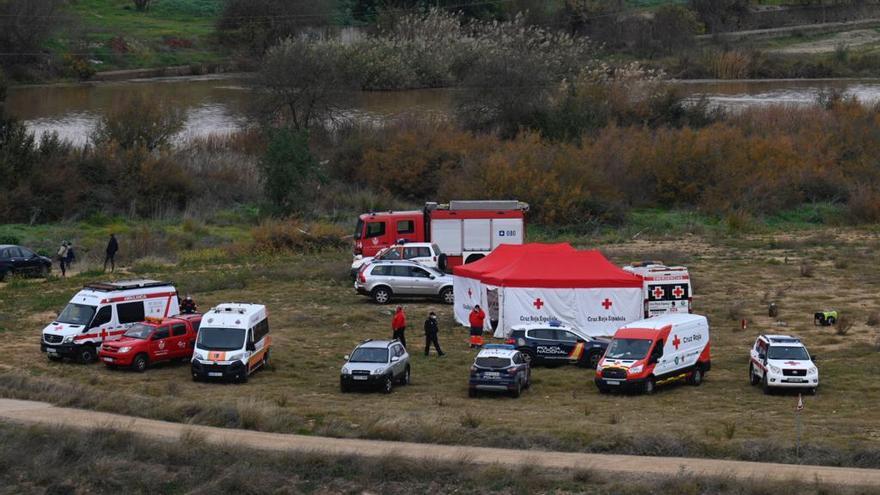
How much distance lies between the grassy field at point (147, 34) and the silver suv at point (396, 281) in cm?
5861

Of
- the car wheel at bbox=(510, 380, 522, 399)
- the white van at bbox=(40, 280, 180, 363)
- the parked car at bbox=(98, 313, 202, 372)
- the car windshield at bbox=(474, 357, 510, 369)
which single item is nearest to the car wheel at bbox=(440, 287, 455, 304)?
the white van at bbox=(40, 280, 180, 363)

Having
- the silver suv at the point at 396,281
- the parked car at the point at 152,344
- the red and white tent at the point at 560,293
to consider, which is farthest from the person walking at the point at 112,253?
the red and white tent at the point at 560,293

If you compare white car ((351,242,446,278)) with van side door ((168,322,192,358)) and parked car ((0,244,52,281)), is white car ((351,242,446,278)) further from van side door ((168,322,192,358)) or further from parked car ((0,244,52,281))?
van side door ((168,322,192,358))

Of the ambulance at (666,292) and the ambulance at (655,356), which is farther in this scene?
the ambulance at (666,292)

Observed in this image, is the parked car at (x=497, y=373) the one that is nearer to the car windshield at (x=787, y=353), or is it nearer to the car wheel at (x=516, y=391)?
the car wheel at (x=516, y=391)

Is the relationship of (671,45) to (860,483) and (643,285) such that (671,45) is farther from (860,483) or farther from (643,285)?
(860,483)

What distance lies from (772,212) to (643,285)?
30046 mm

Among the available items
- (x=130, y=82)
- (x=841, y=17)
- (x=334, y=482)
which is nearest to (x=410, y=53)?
(x=130, y=82)

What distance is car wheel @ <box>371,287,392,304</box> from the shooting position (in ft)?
133

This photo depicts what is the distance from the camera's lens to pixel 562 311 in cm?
3572

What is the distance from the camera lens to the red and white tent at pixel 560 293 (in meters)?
35.6

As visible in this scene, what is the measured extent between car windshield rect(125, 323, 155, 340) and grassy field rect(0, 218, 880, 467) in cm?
97

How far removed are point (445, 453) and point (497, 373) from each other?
5.24m

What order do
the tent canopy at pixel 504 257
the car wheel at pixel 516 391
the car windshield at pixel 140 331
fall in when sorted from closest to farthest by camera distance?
1. the car wheel at pixel 516 391
2. the car windshield at pixel 140 331
3. the tent canopy at pixel 504 257
